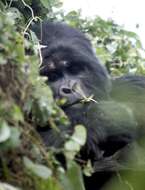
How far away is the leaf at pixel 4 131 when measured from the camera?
115 centimetres

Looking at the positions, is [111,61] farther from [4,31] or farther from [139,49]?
[4,31]

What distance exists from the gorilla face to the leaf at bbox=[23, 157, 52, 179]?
4.08ft

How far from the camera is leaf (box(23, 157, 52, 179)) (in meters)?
1.18

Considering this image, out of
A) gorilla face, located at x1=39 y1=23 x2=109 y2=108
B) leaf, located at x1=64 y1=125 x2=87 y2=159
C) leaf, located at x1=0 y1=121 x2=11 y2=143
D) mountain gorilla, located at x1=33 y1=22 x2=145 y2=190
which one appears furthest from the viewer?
gorilla face, located at x1=39 y1=23 x2=109 y2=108

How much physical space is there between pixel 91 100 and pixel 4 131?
1.31 metres

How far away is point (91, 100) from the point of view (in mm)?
2447

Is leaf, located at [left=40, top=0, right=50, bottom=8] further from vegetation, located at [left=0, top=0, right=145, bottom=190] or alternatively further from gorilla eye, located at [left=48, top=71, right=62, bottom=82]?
vegetation, located at [left=0, top=0, right=145, bottom=190]

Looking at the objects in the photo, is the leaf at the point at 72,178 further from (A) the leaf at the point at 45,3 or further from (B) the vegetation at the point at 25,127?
(A) the leaf at the point at 45,3

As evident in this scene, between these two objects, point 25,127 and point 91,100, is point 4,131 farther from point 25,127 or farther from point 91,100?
point 91,100

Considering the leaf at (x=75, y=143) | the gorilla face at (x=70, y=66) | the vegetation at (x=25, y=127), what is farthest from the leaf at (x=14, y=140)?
the gorilla face at (x=70, y=66)

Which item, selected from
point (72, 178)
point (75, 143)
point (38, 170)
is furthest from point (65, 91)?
point (38, 170)

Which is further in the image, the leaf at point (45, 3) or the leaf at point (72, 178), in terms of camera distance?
the leaf at point (45, 3)

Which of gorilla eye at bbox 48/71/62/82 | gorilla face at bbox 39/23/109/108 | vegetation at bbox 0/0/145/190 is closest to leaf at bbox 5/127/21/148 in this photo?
vegetation at bbox 0/0/145/190

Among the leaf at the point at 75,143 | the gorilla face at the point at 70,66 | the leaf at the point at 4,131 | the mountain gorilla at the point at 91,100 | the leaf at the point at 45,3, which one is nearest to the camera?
the leaf at the point at 4,131
